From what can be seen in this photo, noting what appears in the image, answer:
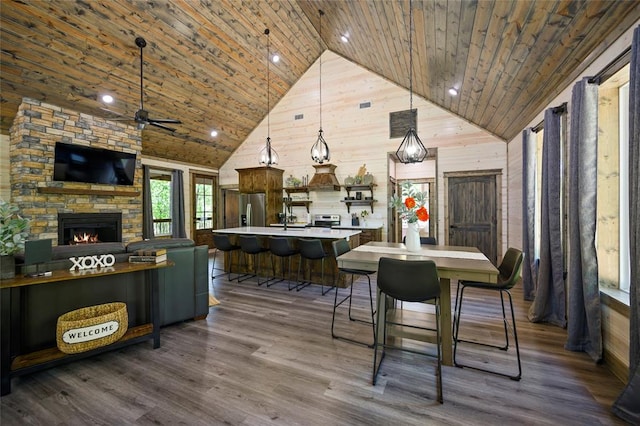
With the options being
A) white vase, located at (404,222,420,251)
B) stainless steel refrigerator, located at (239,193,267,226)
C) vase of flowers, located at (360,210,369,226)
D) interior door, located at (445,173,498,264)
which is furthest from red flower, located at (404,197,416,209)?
stainless steel refrigerator, located at (239,193,267,226)

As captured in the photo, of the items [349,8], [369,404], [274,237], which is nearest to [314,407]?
[369,404]

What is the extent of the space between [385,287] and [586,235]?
72.7 inches

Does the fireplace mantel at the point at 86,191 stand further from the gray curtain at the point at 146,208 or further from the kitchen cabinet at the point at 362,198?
the kitchen cabinet at the point at 362,198

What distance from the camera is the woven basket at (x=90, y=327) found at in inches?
81.5

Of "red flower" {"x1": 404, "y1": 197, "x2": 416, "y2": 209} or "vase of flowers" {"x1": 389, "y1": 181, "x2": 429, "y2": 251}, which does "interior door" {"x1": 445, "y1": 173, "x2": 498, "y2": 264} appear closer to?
"vase of flowers" {"x1": 389, "y1": 181, "x2": 429, "y2": 251}

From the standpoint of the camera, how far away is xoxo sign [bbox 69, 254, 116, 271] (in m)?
2.26

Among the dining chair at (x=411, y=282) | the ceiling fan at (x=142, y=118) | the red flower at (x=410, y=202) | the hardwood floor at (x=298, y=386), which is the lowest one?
the hardwood floor at (x=298, y=386)

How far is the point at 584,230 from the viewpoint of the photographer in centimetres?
234

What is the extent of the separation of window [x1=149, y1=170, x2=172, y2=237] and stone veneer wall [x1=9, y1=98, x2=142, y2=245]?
163 centimetres

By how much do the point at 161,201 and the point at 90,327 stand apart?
5847mm

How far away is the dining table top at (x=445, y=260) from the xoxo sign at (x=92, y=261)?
2.08 m

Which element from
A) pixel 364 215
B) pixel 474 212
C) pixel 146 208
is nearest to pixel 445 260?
pixel 474 212

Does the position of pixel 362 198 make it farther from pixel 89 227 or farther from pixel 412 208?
pixel 89 227

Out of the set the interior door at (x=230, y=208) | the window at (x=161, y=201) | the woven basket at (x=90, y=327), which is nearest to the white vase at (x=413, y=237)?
the woven basket at (x=90, y=327)
